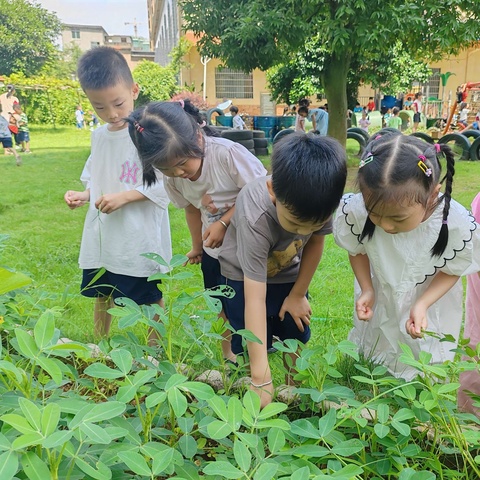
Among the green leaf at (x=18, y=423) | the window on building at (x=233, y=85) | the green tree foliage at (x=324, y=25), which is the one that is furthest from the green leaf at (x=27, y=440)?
the window on building at (x=233, y=85)

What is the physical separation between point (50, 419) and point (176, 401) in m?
0.16

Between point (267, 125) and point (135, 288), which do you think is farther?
point (267, 125)

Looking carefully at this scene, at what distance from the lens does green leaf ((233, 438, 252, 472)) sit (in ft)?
2.00

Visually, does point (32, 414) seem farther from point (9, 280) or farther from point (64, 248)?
point (64, 248)

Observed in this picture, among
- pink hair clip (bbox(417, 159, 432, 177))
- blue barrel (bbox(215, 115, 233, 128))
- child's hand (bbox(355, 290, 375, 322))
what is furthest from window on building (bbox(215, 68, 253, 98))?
pink hair clip (bbox(417, 159, 432, 177))

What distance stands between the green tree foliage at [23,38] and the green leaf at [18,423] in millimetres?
33811

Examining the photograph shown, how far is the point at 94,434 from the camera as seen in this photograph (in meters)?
0.57

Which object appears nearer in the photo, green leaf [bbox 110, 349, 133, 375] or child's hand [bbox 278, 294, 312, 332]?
green leaf [bbox 110, 349, 133, 375]

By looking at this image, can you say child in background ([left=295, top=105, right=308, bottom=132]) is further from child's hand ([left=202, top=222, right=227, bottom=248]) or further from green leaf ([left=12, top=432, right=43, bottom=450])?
green leaf ([left=12, top=432, right=43, bottom=450])

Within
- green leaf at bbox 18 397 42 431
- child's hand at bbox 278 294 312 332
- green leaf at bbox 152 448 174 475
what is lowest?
child's hand at bbox 278 294 312 332

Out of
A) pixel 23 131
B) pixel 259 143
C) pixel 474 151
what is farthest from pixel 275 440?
pixel 23 131

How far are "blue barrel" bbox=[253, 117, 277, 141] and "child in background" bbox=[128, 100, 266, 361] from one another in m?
11.2

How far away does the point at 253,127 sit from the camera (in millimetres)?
13656

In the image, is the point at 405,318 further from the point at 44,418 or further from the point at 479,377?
the point at 44,418
